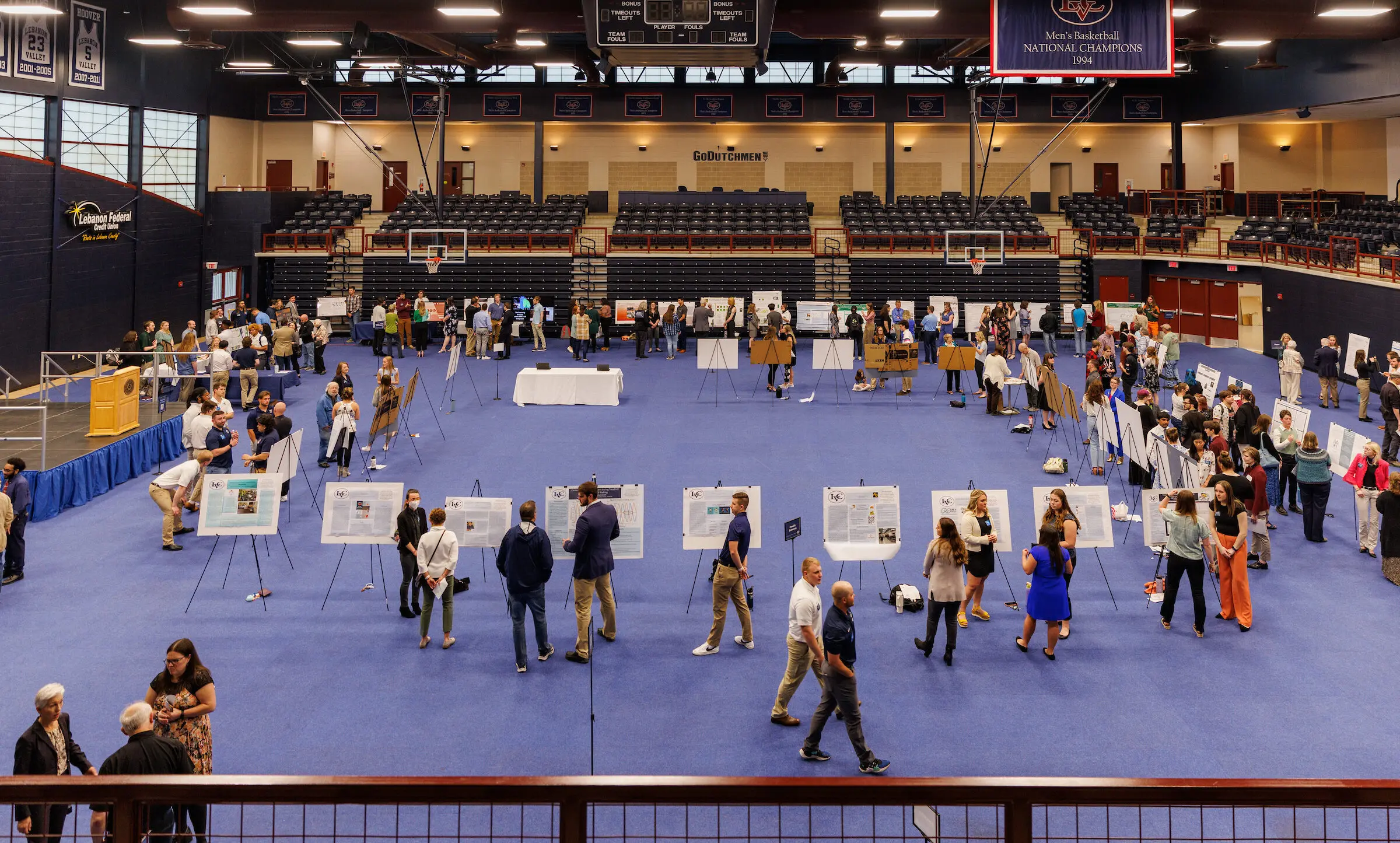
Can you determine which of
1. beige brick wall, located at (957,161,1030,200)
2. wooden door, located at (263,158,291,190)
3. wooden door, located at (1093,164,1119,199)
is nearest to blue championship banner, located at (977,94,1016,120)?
beige brick wall, located at (957,161,1030,200)

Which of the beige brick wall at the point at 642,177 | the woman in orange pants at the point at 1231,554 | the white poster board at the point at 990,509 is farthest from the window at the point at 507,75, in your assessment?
the woman in orange pants at the point at 1231,554

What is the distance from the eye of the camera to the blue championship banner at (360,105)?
1428 inches

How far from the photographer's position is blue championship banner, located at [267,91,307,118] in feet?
117

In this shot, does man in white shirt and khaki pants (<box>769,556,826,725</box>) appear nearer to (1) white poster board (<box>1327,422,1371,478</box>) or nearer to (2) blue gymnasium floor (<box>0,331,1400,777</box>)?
(2) blue gymnasium floor (<box>0,331,1400,777</box>)

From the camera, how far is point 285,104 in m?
35.7

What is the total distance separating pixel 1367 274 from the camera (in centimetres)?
2195

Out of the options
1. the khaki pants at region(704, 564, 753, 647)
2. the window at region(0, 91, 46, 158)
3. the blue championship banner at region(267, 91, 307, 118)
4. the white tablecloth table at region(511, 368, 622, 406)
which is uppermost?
the blue championship banner at region(267, 91, 307, 118)

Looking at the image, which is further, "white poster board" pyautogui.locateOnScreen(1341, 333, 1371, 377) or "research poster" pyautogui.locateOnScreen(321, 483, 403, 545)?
"white poster board" pyautogui.locateOnScreen(1341, 333, 1371, 377)

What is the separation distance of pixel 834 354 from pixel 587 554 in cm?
1331

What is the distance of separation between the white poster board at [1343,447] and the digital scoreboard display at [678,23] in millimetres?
8914

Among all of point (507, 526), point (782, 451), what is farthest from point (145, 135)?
point (507, 526)

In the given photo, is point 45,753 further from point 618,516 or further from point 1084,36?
point 1084,36

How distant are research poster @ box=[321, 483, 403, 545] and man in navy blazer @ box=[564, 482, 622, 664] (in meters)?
2.17

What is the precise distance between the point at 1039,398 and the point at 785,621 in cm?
996
